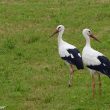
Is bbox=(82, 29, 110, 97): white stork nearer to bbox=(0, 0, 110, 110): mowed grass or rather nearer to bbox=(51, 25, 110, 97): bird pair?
bbox=(51, 25, 110, 97): bird pair

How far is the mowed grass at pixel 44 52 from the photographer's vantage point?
13.9 m

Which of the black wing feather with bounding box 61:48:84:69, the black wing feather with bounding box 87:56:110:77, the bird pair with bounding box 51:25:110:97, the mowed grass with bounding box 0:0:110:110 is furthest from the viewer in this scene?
the black wing feather with bounding box 61:48:84:69

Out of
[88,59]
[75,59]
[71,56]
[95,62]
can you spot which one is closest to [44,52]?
[71,56]

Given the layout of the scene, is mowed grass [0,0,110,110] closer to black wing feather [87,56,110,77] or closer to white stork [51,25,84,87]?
white stork [51,25,84,87]

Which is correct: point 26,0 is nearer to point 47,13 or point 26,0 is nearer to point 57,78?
point 47,13

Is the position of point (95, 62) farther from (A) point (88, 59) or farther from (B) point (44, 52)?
(B) point (44, 52)

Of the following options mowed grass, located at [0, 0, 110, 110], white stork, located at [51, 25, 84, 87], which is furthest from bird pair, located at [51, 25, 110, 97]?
mowed grass, located at [0, 0, 110, 110]

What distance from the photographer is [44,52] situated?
1867cm

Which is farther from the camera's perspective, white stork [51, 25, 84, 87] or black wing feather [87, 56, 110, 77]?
white stork [51, 25, 84, 87]

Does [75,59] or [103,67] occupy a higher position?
[75,59]

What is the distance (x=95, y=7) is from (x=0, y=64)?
8.61 metres

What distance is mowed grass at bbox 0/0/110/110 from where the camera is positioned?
1388cm

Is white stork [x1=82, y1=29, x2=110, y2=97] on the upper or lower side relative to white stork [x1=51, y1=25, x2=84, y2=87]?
lower

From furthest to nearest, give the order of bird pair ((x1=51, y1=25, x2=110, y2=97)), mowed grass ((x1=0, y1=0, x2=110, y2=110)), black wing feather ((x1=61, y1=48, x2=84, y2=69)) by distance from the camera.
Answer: black wing feather ((x1=61, y1=48, x2=84, y2=69))
mowed grass ((x1=0, y1=0, x2=110, y2=110))
bird pair ((x1=51, y1=25, x2=110, y2=97))
